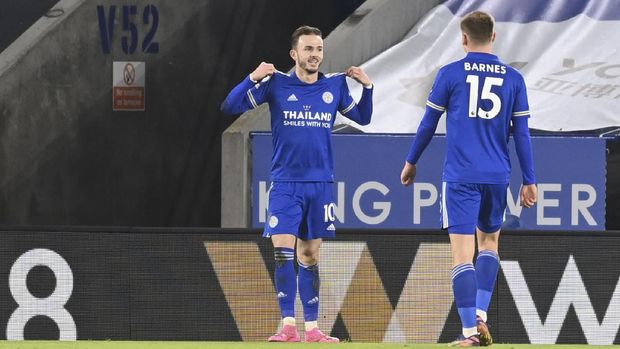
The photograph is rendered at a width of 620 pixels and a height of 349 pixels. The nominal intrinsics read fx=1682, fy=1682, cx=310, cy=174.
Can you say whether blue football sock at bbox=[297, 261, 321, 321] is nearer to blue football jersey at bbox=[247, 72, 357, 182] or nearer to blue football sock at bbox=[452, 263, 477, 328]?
blue football jersey at bbox=[247, 72, 357, 182]

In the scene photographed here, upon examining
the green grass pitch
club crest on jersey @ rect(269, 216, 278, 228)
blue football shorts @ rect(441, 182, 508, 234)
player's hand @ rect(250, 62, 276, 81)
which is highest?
player's hand @ rect(250, 62, 276, 81)

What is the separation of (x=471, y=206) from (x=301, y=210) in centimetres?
133

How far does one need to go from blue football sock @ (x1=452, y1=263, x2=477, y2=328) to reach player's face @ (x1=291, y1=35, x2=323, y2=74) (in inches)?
70.3

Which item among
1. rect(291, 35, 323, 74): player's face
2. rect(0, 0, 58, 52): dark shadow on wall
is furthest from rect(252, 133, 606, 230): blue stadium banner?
rect(0, 0, 58, 52): dark shadow on wall

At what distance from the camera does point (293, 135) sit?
995 cm

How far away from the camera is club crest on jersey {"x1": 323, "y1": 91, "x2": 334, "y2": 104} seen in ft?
33.0

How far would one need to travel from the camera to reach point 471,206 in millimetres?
8906

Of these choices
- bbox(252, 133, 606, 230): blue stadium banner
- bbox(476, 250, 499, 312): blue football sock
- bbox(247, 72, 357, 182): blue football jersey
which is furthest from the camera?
bbox(252, 133, 606, 230): blue stadium banner

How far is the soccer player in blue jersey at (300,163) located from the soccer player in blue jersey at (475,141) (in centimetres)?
100

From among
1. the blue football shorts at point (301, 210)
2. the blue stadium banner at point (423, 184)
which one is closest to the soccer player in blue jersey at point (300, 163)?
the blue football shorts at point (301, 210)

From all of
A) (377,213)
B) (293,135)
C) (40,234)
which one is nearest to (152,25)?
(377,213)

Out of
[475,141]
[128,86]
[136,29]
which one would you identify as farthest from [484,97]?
[136,29]

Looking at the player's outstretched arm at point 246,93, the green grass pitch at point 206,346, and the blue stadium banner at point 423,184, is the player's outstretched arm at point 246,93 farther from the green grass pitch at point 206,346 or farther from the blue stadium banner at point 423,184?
the blue stadium banner at point 423,184

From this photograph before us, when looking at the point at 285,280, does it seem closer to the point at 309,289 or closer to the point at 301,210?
the point at 309,289
